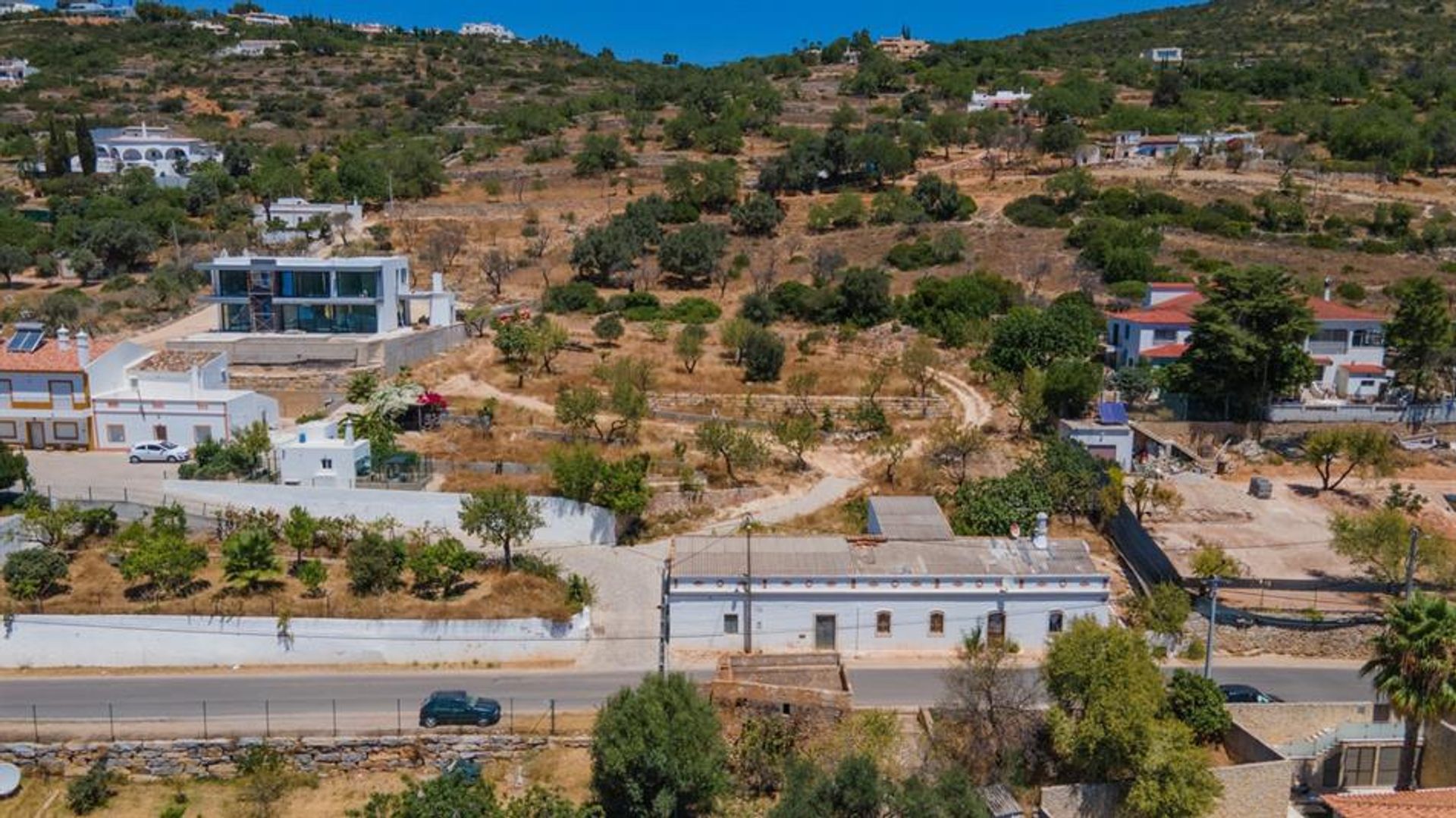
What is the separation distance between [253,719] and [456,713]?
15.7 ft

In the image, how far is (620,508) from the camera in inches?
1377

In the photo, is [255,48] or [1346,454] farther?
[255,48]

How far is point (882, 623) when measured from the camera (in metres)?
30.4

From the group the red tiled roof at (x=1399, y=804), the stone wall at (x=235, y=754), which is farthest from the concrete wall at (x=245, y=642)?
the red tiled roof at (x=1399, y=804)

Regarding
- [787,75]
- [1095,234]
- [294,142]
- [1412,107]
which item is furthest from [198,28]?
[1412,107]

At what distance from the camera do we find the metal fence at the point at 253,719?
85.3 ft

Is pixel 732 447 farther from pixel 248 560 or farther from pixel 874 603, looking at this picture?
pixel 248 560

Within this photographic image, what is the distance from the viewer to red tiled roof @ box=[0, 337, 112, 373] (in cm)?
4050

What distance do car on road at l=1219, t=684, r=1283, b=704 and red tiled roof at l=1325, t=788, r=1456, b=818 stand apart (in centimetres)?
463

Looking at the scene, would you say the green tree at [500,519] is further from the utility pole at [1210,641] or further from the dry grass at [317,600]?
the utility pole at [1210,641]

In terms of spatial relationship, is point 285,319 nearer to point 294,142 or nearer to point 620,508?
point 620,508

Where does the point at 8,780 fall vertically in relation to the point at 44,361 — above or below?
below

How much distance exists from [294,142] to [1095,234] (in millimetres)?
69610

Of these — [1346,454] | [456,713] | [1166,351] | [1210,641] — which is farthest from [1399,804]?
[1166,351]
